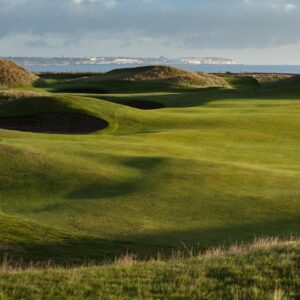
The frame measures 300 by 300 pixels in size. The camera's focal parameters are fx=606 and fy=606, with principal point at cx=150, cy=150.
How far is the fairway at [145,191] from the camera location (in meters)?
13.9

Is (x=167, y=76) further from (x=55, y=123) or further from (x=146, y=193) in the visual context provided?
(x=146, y=193)

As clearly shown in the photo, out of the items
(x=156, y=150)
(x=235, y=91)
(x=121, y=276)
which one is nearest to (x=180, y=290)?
(x=121, y=276)

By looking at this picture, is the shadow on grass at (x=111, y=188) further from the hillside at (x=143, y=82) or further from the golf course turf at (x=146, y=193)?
the hillside at (x=143, y=82)

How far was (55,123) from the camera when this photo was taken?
36750 mm

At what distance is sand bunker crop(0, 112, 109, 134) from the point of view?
116ft

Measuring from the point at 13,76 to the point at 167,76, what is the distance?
19809 mm

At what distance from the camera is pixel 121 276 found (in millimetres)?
9570

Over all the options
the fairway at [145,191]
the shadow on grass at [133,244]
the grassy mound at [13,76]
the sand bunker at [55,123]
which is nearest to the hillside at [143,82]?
the grassy mound at [13,76]

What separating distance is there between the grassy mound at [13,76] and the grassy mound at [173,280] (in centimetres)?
6153

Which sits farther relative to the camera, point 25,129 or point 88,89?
point 88,89

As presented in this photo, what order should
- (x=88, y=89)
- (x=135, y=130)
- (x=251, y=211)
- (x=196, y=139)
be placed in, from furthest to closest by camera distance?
1. (x=88, y=89)
2. (x=135, y=130)
3. (x=196, y=139)
4. (x=251, y=211)

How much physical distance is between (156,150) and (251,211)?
9476 millimetres

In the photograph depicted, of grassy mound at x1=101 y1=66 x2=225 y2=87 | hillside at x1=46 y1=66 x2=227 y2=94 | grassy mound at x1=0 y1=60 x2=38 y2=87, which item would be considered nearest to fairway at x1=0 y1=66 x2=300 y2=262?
hillside at x1=46 y1=66 x2=227 y2=94

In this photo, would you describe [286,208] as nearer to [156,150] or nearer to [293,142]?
[156,150]
